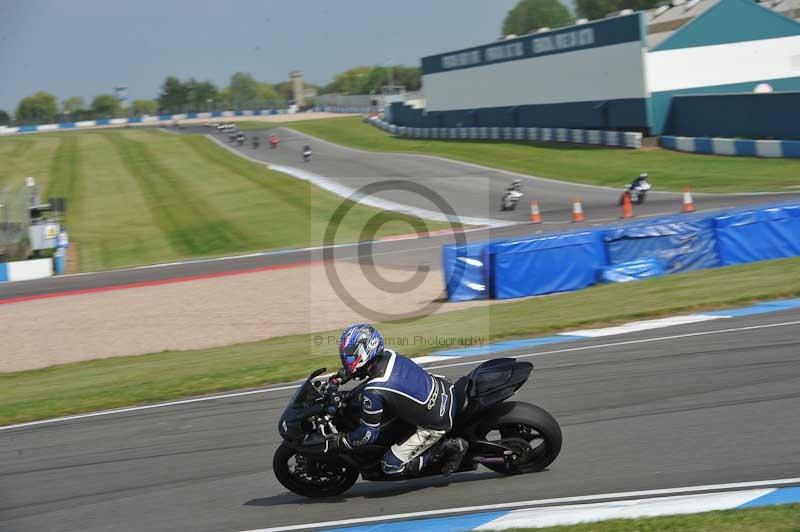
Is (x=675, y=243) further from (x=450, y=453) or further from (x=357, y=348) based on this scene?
(x=357, y=348)

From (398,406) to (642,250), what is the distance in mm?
11895

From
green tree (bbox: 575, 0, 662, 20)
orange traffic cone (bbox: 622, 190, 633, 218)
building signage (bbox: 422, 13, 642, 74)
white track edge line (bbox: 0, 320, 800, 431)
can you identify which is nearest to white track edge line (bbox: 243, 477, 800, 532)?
white track edge line (bbox: 0, 320, 800, 431)

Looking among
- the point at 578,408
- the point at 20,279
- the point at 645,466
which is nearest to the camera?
the point at 645,466

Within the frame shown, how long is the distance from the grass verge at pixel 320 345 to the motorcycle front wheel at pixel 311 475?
15.0 feet

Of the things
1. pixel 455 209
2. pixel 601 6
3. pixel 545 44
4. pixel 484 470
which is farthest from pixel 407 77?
pixel 484 470

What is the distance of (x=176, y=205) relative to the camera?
4712cm

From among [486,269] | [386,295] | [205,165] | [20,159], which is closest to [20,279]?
[386,295]

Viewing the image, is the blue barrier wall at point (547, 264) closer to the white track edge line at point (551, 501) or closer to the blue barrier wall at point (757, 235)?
the blue barrier wall at point (757, 235)

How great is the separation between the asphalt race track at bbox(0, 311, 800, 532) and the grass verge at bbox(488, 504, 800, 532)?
71cm

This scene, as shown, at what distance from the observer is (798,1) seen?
58.2m

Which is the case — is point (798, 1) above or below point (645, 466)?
above

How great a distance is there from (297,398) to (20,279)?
91.8ft

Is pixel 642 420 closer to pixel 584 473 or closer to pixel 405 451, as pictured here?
pixel 584 473

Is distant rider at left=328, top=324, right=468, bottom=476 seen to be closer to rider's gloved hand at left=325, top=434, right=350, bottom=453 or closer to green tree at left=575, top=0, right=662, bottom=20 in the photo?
A: rider's gloved hand at left=325, top=434, right=350, bottom=453
